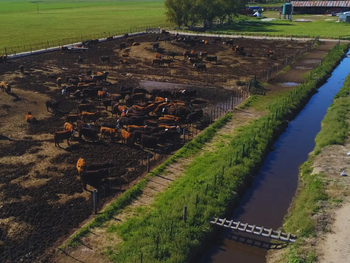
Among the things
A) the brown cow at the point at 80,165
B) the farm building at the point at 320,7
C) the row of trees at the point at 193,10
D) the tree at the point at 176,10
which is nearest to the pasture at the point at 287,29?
the row of trees at the point at 193,10

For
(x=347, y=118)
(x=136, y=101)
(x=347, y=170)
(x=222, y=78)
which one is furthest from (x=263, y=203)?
(x=222, y=78)

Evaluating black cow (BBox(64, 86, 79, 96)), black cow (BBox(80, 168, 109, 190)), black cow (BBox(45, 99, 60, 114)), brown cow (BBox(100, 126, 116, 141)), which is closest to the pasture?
black cow (BBox(64, 86, 79, 96))

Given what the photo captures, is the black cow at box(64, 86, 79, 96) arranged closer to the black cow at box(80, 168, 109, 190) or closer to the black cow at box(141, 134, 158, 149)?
the black cow at box(141, 134, 158, 149)

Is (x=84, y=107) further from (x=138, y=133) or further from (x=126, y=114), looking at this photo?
(x=138, y=133)

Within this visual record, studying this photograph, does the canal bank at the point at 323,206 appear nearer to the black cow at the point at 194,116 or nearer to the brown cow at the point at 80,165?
the black cow at the point at 194,116

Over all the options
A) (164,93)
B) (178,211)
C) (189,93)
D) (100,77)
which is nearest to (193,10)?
(100,77)

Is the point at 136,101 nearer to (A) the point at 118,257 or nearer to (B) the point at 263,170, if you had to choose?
(B) the point at 263,170
